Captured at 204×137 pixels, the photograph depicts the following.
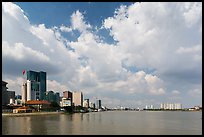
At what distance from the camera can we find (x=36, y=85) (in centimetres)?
17488

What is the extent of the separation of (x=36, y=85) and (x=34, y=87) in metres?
3.06

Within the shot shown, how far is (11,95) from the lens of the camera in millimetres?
178125

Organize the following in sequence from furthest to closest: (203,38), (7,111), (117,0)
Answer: (7,111) → (117,0) → (203,38)

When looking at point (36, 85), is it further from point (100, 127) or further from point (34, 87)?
point (100, 127)

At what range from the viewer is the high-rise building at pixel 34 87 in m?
162

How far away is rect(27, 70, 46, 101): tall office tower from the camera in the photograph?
166m

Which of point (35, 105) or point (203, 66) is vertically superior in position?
point (203, 66)

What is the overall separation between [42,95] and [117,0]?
7076 inches

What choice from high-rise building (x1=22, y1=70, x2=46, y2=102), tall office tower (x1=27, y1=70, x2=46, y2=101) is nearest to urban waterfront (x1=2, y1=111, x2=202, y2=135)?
high-rise building (x1=22, y1=70, x2=46, y2=102)

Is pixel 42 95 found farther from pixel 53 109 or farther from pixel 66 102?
pixel 53 109

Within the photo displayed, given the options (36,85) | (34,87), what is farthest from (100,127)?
(36,85)

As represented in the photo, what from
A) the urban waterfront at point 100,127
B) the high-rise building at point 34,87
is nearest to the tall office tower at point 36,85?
the high-rise building at point 34,87

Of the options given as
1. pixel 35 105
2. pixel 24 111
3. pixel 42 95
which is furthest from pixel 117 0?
pixel 42 95

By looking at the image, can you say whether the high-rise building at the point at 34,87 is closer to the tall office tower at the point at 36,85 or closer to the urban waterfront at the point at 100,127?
the tall office tower at the point at 36,85
